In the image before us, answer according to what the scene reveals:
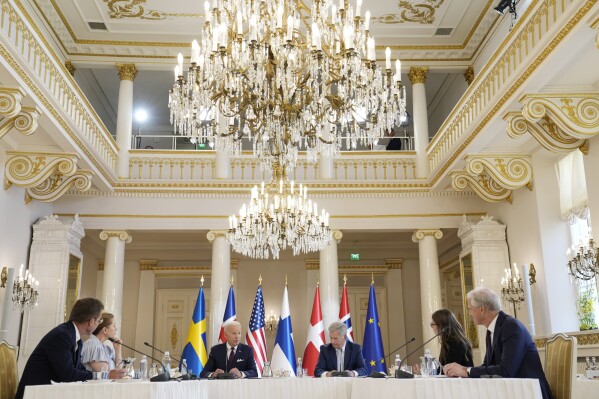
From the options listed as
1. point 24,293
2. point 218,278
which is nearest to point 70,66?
point 24,293

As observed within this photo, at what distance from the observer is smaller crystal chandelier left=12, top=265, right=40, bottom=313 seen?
10445mm

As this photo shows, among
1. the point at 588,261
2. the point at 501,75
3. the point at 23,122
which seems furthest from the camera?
the point at 501,75

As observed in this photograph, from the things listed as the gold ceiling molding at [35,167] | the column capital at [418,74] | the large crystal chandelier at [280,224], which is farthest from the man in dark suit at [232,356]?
the column capital at [418,74]

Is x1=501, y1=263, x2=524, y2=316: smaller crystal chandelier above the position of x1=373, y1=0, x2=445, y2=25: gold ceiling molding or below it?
below

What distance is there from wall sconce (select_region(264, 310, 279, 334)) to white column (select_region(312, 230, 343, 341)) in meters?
3.10

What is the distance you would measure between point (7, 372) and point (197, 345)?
681cm

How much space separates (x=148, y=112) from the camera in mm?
18578

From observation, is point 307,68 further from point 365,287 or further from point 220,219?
point 365,287

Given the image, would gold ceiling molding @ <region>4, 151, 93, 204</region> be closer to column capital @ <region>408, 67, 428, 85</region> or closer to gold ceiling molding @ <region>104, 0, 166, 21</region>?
gold ceiling molding @ <region>104, 0, 166, 21</region>

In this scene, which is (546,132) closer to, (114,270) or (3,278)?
(114,270)

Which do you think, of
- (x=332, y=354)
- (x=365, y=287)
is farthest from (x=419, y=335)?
(x=332, y=354)

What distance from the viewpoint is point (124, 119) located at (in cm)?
1344

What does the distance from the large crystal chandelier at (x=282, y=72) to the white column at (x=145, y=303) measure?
9.41 m

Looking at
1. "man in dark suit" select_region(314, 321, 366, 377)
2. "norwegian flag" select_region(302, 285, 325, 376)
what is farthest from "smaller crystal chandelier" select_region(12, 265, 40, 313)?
"man in dark suit" select_region(314, 321, 366, 377)
